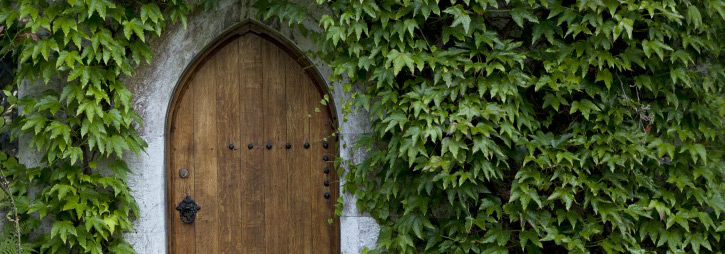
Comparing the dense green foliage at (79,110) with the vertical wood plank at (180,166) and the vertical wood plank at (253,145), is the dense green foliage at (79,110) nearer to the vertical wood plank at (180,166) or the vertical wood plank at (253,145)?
the vertical wood plank at (180,166)

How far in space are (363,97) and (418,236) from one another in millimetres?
758

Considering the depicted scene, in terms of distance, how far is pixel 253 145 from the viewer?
399 centimetres

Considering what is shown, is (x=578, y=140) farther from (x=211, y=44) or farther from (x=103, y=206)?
(x=103, y=206)

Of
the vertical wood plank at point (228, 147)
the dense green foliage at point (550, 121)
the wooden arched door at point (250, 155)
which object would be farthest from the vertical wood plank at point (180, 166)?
the dense green foliage at point (550, 121)

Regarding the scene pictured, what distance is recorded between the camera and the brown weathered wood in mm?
4008

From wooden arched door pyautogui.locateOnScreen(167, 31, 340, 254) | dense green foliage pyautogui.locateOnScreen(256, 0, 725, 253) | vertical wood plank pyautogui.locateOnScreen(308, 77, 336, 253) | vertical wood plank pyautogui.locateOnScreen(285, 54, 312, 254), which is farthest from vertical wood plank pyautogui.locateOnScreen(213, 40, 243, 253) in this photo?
dense green foliage pyautogui.locateOnScreen(256, 0, 725, 253)

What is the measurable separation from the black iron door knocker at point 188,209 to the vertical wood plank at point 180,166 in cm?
3

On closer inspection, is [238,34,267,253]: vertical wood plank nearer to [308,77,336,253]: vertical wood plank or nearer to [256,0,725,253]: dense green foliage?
[308,77,336,253]: vertical wood plank

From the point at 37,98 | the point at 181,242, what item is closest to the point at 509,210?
the point at 181,242

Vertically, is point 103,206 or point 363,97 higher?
point 363,97

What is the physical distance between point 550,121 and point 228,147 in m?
1.78

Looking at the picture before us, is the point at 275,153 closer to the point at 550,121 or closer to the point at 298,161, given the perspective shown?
the point at 298,161

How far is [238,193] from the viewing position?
4.01 metres

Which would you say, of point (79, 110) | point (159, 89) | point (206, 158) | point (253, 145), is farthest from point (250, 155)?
point (79, 110)
